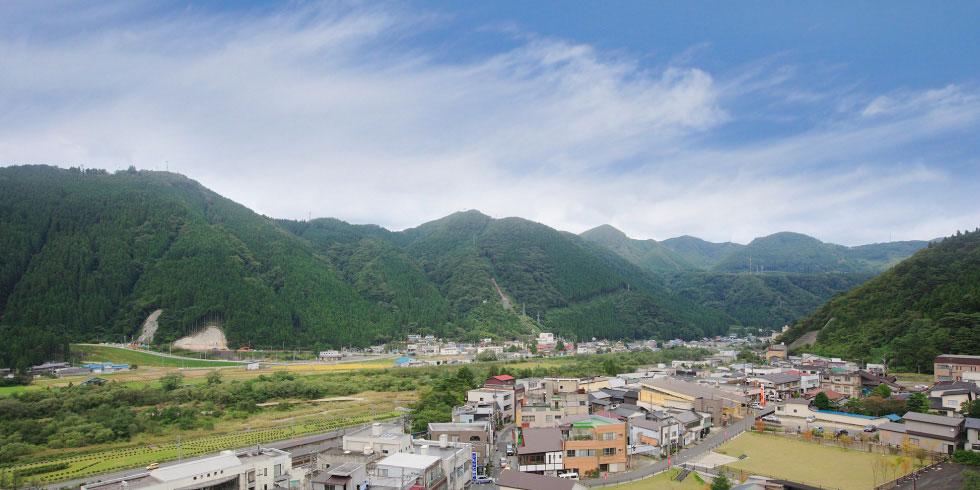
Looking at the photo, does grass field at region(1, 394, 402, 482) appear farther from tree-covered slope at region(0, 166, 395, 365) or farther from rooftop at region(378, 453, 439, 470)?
tree-covered slope at region(0, 166, 395, 365)

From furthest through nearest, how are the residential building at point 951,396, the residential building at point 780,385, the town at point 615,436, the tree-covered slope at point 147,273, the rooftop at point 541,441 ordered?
1. the tree-covered slope at point 147,273
2. the residential building at point 780,385
3. the residential building at point 951,396
4. the rooftop at point 541,441
5. the town at point 615,436

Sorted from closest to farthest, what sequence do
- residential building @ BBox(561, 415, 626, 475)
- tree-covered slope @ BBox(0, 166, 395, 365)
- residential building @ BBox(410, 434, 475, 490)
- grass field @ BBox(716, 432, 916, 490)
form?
1. residential building @ BBox(410, 434, 475, 490)
2. grass field @ BBox(716, 432, 916, 490)
3. residential building @ BBox(561, 415, 626, 475)
4. tree-covered slope @ BBox(0, 166, 395, 365)

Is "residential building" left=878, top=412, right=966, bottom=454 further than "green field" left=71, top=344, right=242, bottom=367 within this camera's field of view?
No

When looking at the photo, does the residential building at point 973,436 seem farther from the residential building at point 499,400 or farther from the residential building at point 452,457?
the residential building at point 499,400

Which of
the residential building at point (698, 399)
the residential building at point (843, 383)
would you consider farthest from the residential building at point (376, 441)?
the residential building at point (843, 383)

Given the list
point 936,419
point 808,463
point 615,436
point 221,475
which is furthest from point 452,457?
point 936,419

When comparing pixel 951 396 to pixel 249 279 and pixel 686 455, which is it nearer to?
pixel 686 455

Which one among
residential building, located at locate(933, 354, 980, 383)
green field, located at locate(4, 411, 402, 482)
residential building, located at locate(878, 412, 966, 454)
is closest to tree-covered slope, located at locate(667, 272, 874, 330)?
residential building, located at locate(933, 354, 980, 383)
